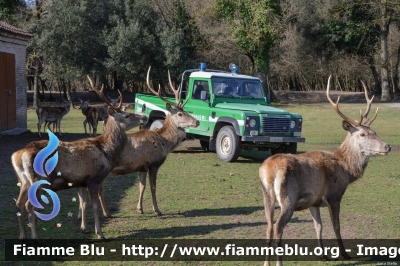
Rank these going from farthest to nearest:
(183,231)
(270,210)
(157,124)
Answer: (157,124) → (183,231) → (270,210)

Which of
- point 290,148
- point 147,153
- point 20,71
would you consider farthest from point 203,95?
point 20,71

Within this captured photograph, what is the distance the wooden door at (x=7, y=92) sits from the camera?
19188 mm

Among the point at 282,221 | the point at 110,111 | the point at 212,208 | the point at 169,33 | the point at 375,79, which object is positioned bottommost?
the point at 212,208

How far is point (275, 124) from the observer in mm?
14211

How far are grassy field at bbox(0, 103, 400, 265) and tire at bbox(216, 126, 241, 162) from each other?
8.8 inches

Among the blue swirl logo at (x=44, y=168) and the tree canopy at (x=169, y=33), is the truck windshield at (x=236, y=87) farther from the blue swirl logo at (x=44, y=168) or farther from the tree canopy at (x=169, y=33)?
the tree canopy at (x=169, y=33)

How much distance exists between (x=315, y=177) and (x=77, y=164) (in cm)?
312

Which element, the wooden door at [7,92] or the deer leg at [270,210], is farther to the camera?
the wooden door at [7,92]

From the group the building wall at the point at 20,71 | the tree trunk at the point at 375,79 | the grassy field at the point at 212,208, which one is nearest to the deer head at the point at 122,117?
the grassy field at the point at 212,208

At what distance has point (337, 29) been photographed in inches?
1704

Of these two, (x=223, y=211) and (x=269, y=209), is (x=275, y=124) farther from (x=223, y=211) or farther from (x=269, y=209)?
(x=269, y=209)

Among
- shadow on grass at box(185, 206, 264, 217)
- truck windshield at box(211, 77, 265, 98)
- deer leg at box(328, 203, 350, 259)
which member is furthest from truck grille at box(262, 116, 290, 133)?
deer leg at box(328, 203, 350, 259)

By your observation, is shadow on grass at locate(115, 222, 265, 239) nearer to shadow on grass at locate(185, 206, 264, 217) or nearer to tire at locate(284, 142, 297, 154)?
shadow on grass at locate(185, 206, 264, 217)

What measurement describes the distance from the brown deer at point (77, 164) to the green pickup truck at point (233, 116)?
628 cm
